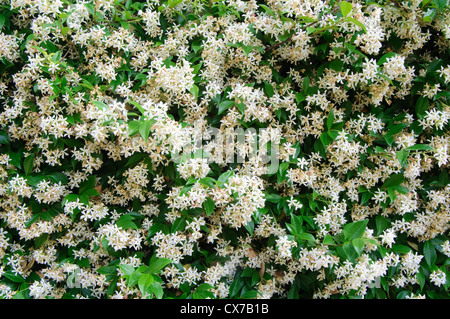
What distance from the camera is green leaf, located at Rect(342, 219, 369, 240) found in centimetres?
208

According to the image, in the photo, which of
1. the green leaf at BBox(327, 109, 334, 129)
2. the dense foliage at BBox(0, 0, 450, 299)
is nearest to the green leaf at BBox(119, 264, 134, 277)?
the dense foliage at BBox(0, 0, 450, 299)

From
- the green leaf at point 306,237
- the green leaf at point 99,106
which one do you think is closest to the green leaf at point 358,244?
the green leaf at point 306,237

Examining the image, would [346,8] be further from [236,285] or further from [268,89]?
[236,285]

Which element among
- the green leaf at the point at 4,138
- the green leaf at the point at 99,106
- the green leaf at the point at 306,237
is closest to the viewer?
the green leaf at the point at 99,106

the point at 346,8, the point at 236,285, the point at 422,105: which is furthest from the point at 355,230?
the point at 346,8

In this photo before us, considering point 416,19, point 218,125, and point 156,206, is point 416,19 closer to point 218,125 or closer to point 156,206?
point 218,125

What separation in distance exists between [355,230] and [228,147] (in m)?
0.94

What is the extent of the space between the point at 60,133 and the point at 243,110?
1.15m

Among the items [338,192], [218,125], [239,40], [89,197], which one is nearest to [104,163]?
[89,197]

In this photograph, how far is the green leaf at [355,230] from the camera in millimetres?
2082

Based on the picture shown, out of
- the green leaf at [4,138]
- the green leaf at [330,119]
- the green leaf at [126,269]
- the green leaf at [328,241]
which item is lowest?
the green leaf at [126,269]

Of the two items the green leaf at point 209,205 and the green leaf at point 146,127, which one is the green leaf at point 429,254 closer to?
the green leaf at point 209,205

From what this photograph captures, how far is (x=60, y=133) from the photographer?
6.99 ft

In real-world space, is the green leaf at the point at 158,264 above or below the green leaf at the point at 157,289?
above
